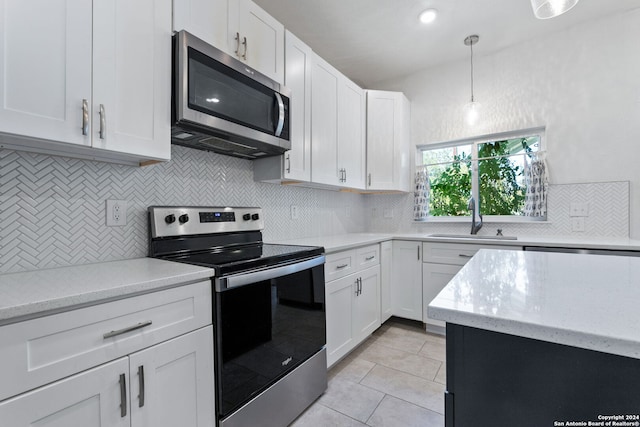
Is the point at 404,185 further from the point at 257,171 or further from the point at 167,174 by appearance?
the point at 167,174

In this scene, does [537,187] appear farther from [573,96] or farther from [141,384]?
[141,384]

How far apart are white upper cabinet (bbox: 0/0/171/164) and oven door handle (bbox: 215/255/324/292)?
653 millimetres

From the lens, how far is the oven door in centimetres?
121

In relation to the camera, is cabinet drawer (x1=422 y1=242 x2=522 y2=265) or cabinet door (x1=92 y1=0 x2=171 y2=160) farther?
cabinet drawer (x1=422 y1=242 x2=522 y2=265)

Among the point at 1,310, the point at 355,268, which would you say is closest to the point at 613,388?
the point at 1,310

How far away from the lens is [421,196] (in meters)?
3.31

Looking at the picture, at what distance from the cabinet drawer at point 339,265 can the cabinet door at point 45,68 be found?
141cm

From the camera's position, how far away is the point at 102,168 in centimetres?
140

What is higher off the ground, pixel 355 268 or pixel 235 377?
pixel 355 268

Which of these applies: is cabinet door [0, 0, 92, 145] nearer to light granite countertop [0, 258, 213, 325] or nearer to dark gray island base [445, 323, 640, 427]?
light granite countertop [0, 258, 213, 325]

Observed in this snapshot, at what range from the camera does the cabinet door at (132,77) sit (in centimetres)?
114

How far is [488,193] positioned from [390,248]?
1.22m

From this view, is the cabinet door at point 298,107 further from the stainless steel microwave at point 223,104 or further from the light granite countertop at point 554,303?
the light granite countertop at point 554,303

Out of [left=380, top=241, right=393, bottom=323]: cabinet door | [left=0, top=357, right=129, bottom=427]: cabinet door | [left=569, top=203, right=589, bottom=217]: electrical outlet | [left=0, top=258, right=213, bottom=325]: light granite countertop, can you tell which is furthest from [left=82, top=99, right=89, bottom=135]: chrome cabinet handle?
[left=569, top=203, right=589, bottom=217]: electrical outlet
